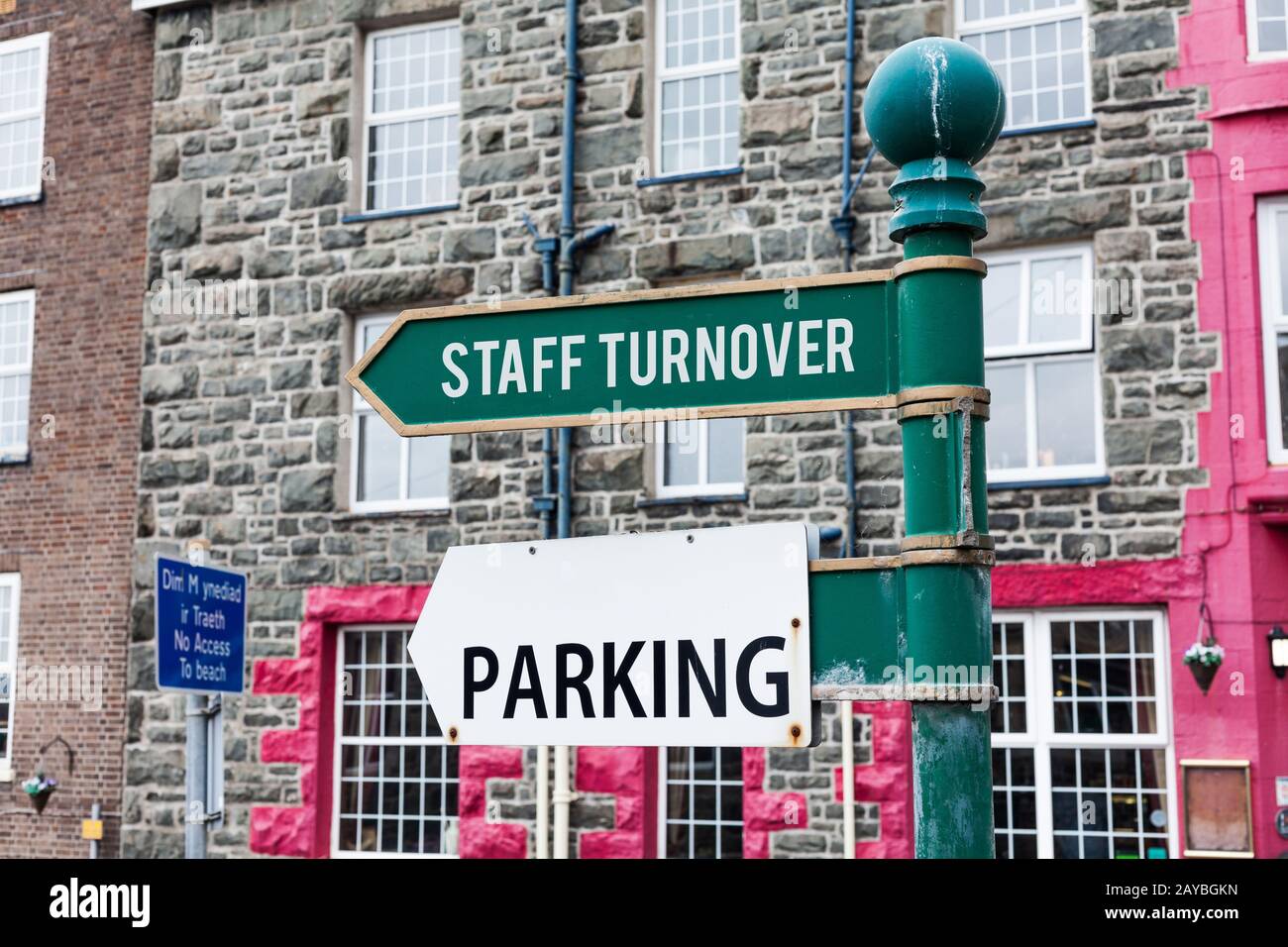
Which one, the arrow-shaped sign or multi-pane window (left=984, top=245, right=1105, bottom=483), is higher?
multi-pane window (left=984, top=245, right=1105, bottom=483)

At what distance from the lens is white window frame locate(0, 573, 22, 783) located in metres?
14.7

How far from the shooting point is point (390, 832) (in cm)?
1344

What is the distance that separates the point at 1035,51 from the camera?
39.9 ft

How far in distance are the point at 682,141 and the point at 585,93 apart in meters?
0.95

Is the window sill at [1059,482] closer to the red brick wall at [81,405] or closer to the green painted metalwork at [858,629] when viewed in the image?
the red brick wall at [81,405]

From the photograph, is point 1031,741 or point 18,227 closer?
point 1031,741

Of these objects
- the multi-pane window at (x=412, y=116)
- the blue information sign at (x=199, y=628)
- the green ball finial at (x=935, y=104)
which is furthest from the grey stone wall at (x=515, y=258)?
the green ball finial at (x=935, y=104)

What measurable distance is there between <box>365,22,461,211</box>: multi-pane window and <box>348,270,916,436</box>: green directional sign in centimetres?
1095

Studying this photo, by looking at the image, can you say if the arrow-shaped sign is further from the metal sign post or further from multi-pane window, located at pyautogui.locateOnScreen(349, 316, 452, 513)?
multi-pane window, located at pyautogui.locateOnScreen(349, 316, 452, 513)

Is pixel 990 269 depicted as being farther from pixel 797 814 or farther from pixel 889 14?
pixel 797 814

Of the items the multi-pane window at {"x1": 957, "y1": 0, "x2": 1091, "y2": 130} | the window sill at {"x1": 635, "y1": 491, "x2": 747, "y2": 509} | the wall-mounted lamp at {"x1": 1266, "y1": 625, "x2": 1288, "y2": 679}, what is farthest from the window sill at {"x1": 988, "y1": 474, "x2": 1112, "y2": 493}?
the multi-pane window at {"x1": 957, "y1": 0, "x2": 1091, "y2": 130}

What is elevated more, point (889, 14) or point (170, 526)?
point (889, 14)

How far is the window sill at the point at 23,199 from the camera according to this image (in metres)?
15.3
